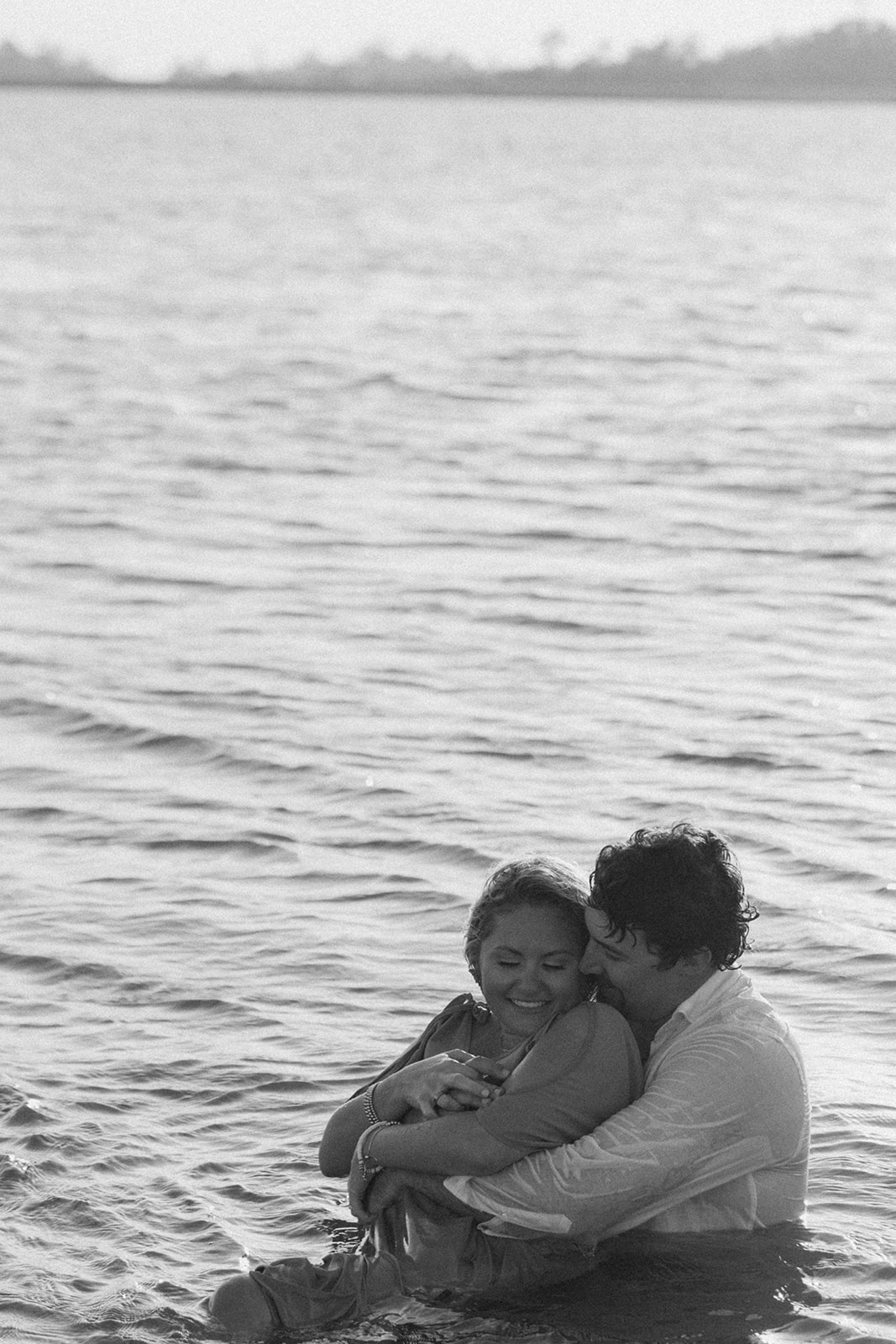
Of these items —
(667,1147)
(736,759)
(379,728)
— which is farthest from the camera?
(379,728)

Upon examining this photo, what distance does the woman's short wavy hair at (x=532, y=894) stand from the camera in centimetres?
490

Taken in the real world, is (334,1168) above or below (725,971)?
below

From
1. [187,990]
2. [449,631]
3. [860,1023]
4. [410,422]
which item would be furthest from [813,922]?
→ [410,422]

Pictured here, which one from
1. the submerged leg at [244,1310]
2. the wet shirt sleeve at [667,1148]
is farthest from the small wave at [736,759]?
the submerged leg at [244,1310]

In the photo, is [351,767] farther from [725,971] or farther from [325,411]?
[325,411]

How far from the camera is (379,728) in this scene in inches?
412

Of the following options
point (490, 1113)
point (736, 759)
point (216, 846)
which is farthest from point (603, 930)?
point (736, 759)

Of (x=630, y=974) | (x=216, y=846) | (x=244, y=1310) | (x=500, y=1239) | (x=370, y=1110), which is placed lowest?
(x=216, y=846)

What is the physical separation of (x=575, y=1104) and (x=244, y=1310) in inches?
35.2

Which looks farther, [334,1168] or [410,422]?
[410,422]

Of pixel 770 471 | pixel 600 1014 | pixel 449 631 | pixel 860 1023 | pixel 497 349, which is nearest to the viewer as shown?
pixel 600 1014

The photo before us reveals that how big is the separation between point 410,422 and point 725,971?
15190 mm

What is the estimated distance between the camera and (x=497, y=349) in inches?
1005

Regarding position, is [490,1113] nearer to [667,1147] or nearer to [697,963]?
[667,1147]
